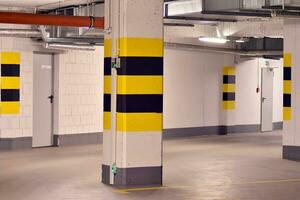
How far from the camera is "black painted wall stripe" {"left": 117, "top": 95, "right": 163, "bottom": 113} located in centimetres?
830

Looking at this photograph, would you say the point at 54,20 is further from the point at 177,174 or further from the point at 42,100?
the point at 42,100

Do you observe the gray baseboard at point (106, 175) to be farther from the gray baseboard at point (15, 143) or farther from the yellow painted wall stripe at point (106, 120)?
the gray baseboard at point (15, 143)

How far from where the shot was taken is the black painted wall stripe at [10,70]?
494 inches

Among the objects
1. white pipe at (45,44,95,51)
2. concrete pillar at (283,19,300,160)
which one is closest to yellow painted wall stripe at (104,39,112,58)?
white pipe at (45,44,95,51)

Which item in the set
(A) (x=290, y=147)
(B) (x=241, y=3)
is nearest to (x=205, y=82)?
(A) (x=290, y=147)

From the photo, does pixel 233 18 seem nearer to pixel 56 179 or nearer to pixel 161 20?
pixel 161 20

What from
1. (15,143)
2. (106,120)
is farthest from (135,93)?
(15,143)

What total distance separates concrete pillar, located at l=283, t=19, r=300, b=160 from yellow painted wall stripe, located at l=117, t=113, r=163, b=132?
12.5 feet

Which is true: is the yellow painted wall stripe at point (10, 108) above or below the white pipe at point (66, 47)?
below

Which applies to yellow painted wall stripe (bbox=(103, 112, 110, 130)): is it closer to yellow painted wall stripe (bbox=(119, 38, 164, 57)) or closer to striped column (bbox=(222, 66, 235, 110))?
yellow painted wall stripe (bbox=(119, 38, 164, 57))

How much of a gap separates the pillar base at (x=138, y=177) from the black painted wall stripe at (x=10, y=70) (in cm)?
478

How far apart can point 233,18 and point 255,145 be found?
13.4ft

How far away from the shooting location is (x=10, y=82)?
497 inches

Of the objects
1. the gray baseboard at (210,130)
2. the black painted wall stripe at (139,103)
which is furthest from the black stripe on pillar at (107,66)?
the gray baseboard at (210,130)
